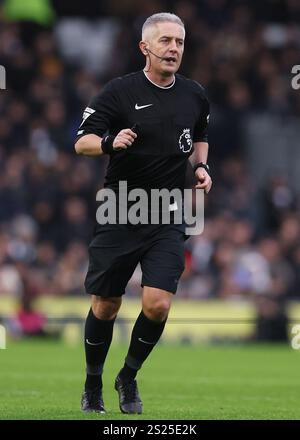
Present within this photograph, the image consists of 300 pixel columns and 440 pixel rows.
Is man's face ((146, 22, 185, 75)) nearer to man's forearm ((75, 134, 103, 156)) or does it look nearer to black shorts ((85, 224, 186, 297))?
man's forearm ((75, 134, 103, 156))

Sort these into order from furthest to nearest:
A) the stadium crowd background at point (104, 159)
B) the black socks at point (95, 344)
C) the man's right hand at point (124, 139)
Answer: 1. the stadium crowd background at point (104, 159)
2. the black socks at point (95, 344)
3. the man's right hand at point (124, 139)

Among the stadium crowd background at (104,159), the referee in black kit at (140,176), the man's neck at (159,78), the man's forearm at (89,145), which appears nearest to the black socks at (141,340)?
the referee in black kit at (140,176)

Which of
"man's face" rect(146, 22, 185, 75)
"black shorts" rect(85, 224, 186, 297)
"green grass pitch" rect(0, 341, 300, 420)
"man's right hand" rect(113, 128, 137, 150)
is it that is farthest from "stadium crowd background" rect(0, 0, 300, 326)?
"man's right hand" rect(113, 128, 137, 150)

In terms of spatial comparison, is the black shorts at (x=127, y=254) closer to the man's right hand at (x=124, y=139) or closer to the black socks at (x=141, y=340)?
the black socks at (x=141, y=340)

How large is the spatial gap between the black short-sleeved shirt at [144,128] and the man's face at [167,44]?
0.20 meters

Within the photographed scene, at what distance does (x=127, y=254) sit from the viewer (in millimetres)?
8594

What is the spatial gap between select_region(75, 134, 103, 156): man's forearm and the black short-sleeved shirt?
6 cm

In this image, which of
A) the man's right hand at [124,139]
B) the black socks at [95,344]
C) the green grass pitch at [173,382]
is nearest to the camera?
the man's right hand at [124,139]

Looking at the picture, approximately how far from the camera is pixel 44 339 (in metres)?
18.2

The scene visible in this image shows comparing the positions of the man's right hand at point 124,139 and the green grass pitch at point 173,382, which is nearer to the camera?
the man's right hand at point 124,139

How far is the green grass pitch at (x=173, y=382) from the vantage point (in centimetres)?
884
